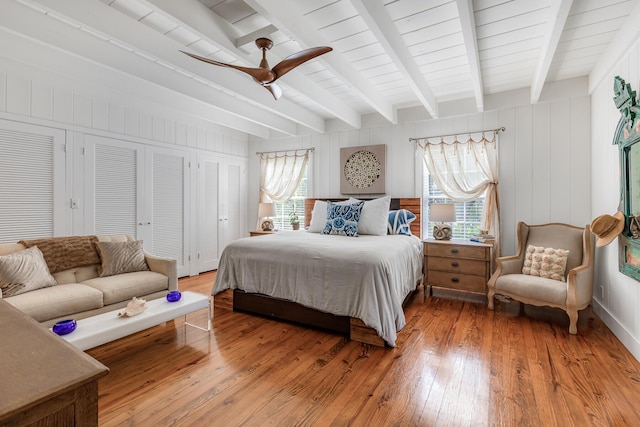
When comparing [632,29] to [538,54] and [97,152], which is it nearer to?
[538,54]

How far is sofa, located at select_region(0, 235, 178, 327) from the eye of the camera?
2475 millimetres

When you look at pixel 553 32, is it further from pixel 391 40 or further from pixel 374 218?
pixel 374 218

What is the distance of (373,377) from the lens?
83.0 inches

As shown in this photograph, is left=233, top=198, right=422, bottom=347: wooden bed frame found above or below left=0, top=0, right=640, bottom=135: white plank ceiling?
below

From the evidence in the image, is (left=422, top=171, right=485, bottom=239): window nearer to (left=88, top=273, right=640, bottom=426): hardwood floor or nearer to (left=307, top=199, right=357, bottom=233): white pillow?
(left=307, top=199, right=357, bottom=233): white pillow

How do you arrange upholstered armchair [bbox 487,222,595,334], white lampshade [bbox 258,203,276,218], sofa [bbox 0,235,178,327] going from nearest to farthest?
sofa [bbox 0,235,178,327] < upholstered armchair [bbox 487,222,595,334] < white lampshade [bbox 258,203,276,218]

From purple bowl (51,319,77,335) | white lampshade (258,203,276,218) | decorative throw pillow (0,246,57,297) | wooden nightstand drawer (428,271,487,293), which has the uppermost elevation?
white lampshade (258,203,276,218)

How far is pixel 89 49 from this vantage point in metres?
2.67

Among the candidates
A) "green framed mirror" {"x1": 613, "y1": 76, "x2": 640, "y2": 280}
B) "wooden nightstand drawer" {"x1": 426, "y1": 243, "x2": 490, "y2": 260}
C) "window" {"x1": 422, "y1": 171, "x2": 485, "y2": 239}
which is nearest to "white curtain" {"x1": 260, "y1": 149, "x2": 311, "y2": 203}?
"window" {"x1": 422, "y1": 171, "x2": 485, "y2": 239}

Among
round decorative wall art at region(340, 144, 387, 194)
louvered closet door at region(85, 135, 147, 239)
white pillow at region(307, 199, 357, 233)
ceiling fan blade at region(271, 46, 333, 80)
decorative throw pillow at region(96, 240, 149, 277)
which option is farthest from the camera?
round decorative wall art at region(340, 144, 387, 194)

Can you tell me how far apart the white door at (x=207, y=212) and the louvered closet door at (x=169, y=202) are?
10.4 inches

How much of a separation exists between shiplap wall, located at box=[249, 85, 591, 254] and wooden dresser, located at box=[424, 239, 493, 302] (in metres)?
0.73

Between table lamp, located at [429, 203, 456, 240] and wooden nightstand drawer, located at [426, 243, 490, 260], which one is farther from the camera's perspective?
table lamp, located at [429, 203, 456, 240]

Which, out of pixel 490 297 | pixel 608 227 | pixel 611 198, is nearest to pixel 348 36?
pixel 608 227
